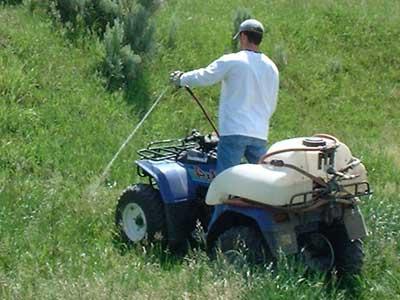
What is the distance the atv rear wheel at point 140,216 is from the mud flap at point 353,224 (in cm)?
164

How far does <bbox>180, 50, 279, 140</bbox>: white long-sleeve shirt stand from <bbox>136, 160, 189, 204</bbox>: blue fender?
627mm

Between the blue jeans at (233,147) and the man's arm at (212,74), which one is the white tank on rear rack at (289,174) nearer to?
the blue jeans at (233,147)

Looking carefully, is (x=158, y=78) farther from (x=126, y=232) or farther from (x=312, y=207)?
(x=312, y=207)

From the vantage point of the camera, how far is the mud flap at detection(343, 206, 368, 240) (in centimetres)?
706

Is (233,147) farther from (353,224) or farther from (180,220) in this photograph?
(353,224)

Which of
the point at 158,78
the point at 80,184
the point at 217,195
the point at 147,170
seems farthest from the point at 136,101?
the point at 217,195

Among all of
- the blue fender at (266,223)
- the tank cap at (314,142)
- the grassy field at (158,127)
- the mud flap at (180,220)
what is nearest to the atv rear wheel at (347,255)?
the grassy field at (158,127)

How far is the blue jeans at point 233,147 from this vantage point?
24.2 feet

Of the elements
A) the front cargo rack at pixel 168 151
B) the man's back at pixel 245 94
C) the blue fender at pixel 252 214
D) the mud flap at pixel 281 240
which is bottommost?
the mud flap at pixel 281 240


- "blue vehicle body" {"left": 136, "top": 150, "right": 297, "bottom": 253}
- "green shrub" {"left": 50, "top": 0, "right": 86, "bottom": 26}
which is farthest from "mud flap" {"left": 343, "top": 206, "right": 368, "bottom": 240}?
"green shrub" {"left": 50, "top": 0, "right": 86, "bottom": 26}

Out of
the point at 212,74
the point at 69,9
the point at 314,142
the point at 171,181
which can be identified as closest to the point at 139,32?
the point at 69,9

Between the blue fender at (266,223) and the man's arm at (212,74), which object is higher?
the man's arm at (212,74)

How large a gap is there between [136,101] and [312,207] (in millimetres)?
6290

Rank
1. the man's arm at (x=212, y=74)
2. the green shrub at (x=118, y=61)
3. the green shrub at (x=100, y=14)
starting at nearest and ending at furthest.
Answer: the man's arm at (x=212, y=74) < the green shrub at (x=118, y=61) < the green shrub at (x=100, y=14)
